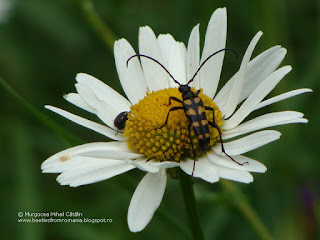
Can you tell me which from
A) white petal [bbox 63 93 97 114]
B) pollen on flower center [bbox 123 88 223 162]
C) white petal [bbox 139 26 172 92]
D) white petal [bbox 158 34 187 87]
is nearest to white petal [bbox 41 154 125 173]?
pollen on flower center [bbox 123 88 223 162]

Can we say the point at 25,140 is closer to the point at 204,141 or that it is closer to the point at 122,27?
the point at 122,27

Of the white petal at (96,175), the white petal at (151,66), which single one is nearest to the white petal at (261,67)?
the white petal at (151,66)

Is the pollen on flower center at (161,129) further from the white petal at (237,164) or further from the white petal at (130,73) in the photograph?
the white petal at (130,73)

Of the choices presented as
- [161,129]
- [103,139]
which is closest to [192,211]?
[161,129]

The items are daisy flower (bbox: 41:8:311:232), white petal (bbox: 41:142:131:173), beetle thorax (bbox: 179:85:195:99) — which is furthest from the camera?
beetle thorax (bbox: 179:85:195:99)

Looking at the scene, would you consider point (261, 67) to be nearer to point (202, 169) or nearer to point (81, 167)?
point (202, 169)

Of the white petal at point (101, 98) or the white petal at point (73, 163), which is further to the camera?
the white petal at point (101, 98)

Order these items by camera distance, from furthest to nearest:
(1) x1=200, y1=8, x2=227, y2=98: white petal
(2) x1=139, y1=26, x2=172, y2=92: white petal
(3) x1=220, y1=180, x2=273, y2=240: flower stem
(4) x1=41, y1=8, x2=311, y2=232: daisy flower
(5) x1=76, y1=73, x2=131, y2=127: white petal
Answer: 1. (3) x1=220, y1=180, x2=273, y2=240: flower stem
2. (2) x1=139, y1=26, x2=172, y2=92: white petal
3. (5) x1=76, y1=73, x2=131, y2=127: white petal
4. (1) x1=200, y1=8, x2=227, y2=98: white petal
5. (4) x1=41, y1=8, x2=311, y2=232: daisy flower

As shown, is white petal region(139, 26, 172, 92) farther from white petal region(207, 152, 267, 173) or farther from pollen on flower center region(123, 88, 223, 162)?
→ white petal region(207, 152, 267, 173)
